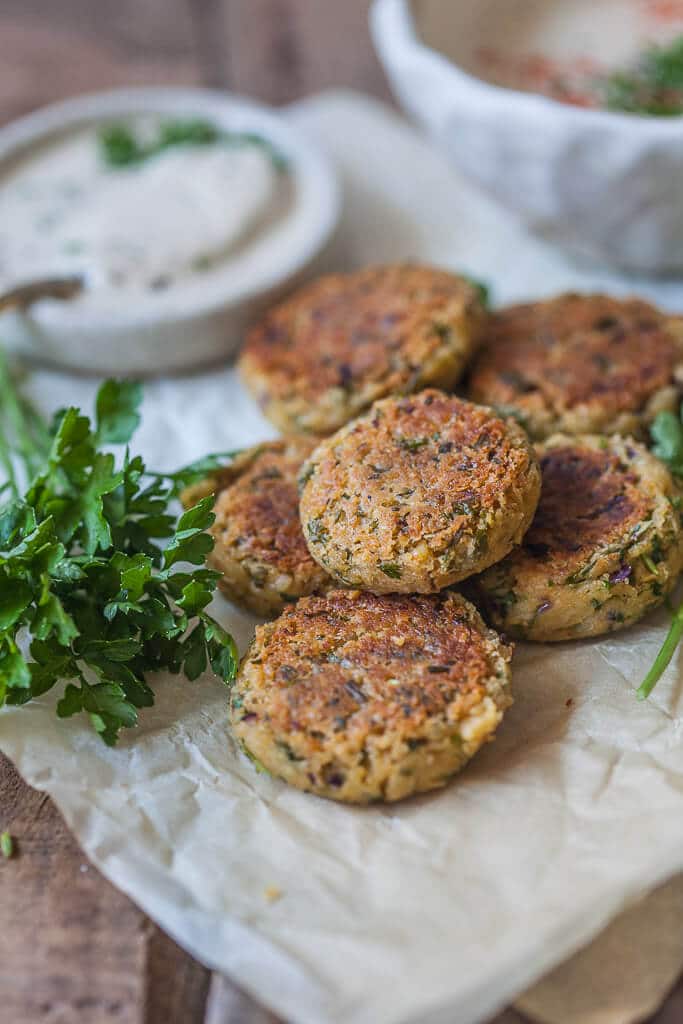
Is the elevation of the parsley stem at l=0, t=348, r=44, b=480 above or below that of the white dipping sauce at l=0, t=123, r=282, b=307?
below

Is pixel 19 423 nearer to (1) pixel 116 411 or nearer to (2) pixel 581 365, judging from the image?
(1) pixel 116 411

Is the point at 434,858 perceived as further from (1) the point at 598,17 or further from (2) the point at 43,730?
(1) the point at 598,17

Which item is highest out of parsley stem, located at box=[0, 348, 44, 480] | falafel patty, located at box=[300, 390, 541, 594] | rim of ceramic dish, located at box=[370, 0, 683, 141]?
rim of ceramic dish, located at box=[370, 0, 683, 141]

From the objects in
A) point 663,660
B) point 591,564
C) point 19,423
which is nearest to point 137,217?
point 19,423

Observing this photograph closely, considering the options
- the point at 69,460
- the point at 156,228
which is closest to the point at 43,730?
the point at 69,460

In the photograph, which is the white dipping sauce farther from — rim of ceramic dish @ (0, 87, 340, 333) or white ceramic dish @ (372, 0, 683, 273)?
white ceramic dish @ (372, 0, 683, 273)

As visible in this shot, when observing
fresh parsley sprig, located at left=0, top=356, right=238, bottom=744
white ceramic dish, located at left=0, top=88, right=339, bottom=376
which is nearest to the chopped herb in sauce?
white ceramic dish, located at left=0, top=88, right=339, bottom=376
